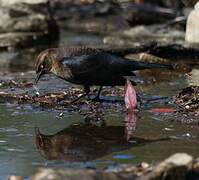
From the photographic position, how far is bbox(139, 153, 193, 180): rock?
185 inches

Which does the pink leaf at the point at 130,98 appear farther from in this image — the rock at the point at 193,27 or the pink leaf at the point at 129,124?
the rock at the point at 193,27

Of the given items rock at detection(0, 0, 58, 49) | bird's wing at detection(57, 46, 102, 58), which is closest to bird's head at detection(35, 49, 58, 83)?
bird's wing at detection(57, 46, 102, 58)

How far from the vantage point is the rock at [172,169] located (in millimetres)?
4695

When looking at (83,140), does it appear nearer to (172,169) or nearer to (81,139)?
(81,139)

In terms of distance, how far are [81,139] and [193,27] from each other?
7.57 metres

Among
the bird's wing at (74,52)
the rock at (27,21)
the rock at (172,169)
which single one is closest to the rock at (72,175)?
the rock at (172,169)

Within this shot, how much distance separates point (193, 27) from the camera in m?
13.9

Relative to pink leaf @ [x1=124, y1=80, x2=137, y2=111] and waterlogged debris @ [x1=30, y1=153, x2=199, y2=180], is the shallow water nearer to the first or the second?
pink leaf @ [x1=124, y1=80, x2=137, y2=111]

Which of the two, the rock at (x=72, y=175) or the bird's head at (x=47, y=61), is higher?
the rock at (x=72, y=175)

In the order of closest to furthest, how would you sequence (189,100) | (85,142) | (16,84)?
(85,142) → (189,100) → (16,84)

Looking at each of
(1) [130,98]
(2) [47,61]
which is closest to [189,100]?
(1) [130,98]

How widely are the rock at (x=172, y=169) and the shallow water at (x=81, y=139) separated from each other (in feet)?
3.00

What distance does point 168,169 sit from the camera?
15.5 ft

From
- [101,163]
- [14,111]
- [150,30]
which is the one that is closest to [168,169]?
[101,163]
